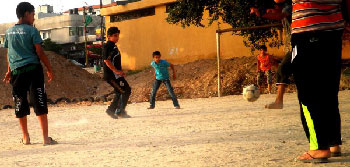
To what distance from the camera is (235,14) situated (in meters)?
19.7

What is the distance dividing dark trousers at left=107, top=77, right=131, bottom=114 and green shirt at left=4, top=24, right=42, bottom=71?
126 inches

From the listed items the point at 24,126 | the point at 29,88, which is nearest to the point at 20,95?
the point at 29,88

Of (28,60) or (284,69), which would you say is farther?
(284,69)

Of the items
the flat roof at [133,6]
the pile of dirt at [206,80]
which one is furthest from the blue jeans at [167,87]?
the flat roof at [133,6]

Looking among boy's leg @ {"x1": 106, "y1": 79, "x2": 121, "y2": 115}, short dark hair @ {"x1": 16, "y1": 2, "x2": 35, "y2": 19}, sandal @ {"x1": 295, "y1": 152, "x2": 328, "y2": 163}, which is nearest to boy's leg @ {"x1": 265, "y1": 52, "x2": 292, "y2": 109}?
boy's leg @ {"x1": 106, "y1": 79, "x2": 121, "y2": 115}

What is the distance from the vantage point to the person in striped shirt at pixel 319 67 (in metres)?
4.56

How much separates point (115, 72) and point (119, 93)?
1.58 feet

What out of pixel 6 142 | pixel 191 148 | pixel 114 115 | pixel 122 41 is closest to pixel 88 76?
pixel 122 41

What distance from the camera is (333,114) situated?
15.2ft

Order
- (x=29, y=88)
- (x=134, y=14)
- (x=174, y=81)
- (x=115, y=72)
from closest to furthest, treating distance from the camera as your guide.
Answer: (x=29, y=88)
(x=115, y=72)
(x=174, y=81)
(x=134, y=14)

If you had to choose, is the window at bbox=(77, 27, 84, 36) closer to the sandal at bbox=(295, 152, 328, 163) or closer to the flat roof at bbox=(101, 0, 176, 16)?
the flat roof at bbox=(101, 0, 176, 16)

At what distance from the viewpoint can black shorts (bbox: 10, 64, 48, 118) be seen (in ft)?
22.9

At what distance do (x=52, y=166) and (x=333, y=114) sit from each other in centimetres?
265

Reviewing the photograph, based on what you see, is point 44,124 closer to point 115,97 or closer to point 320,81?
point 115,97
